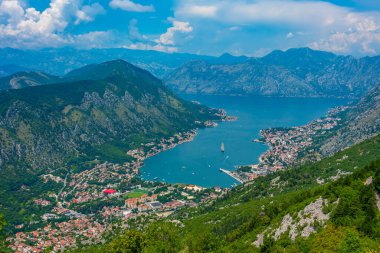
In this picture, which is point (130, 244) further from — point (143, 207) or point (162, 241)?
point (143, 207)

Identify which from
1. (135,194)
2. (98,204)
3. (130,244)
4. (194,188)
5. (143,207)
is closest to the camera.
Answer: (130,244)

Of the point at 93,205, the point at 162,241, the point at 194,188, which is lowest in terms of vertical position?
the point at 93,205

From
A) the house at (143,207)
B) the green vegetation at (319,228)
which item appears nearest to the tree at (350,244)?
the green vegetation at (319,228)

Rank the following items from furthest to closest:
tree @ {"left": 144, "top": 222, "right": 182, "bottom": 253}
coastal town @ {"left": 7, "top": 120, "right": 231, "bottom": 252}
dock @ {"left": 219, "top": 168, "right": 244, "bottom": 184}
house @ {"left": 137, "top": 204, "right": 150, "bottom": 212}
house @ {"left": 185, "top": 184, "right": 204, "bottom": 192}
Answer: dock @ {"left": 219, "top": 168, "right": 244, "bottom": 184}, house @ {"left": 185, "top": 184, "right": 204, "bottom": 192}, house @ {"left": 137, "top": 204, "right": 150, "bottom": 212}, coastal town @ {"left": 7, "top": 120, "right": 231, "bottom": 252}, tree @ {"left": 144, "top": 222, "right": 182, "bottom": 253}

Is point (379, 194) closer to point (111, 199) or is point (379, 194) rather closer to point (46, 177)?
point (111, 199)

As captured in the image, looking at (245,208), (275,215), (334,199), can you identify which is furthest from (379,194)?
(245,208)

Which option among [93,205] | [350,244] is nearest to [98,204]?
[93,205]

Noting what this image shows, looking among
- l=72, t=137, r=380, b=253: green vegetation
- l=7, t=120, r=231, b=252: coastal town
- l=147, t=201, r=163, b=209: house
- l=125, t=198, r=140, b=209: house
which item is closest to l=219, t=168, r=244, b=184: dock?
l=7, t=120, r=231, b=252: coastal town

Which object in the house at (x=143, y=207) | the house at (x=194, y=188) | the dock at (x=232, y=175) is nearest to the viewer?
the house at (x=143, y=207)

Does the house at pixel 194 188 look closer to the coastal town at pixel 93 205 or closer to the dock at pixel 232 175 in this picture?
Result: the coastal town at pixel 93 205

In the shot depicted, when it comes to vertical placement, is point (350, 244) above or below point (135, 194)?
above

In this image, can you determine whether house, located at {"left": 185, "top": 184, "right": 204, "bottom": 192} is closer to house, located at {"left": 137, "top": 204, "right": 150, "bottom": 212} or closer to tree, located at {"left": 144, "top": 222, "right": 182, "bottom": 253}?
house, located at {"left": 137, "top": 204, "right": 150, "bottom": 212}
